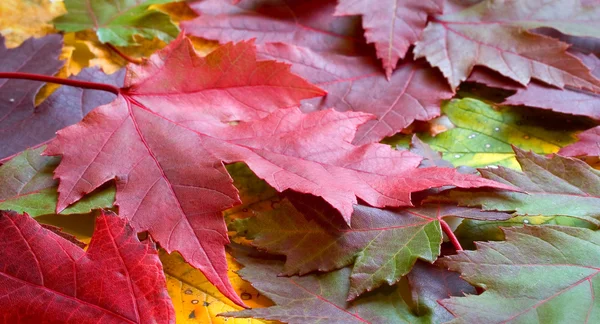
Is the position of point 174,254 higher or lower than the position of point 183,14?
lower

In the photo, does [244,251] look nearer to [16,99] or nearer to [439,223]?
[439,223]

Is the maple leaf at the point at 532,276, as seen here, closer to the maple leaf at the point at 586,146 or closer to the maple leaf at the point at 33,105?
the maple leaf at the point at 586,146

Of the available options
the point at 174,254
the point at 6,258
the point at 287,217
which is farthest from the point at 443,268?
the point at 6,258

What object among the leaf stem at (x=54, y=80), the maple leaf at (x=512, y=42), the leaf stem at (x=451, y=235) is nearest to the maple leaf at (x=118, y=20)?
the leaf stem at (x=54, y=80)

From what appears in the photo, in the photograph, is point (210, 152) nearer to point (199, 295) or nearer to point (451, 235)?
point (199, 295)

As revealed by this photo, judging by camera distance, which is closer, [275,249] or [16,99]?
[275,249]

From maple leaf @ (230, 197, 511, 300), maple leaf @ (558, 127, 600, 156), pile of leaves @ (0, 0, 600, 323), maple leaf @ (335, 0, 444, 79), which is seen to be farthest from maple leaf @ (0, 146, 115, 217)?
maple leaf @ (558, 127, 600, 156)
